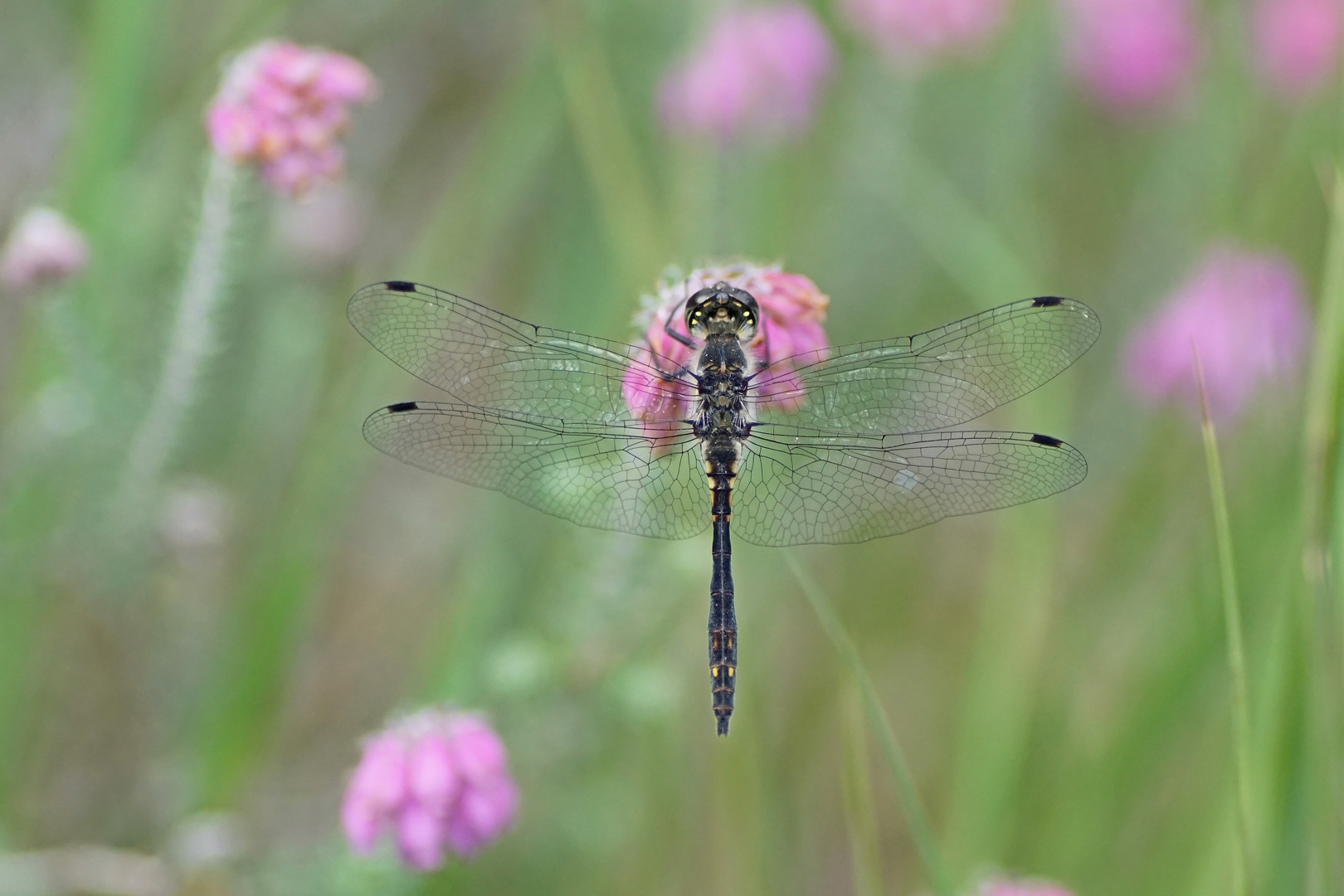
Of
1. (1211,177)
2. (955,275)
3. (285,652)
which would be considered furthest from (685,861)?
(1211,177)

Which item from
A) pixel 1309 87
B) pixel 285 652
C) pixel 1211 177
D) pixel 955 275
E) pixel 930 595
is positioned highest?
pixel 1309 87

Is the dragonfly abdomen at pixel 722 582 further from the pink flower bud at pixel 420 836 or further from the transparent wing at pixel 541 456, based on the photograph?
the pink flower bud at pixel 420 836

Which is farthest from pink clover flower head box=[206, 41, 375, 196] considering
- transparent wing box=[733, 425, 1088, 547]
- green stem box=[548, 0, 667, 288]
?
transparent wing box=[733, 425, 1088, 547]

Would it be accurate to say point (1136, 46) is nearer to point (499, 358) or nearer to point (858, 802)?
point (499, 358)

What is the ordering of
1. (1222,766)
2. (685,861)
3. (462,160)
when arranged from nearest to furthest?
(1222,766)
(685,861)
(462,160)

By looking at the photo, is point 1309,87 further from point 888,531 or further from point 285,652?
point 285,652

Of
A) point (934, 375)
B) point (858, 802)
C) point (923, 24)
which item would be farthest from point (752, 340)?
point (923, 24)

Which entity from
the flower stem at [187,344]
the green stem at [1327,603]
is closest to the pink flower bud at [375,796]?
the flower stem at [187,344]
